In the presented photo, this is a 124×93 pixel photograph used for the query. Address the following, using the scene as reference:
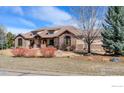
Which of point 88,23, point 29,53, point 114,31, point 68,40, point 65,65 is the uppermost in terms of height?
point 88,23

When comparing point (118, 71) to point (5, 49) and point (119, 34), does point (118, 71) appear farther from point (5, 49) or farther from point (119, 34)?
point (5, 49)

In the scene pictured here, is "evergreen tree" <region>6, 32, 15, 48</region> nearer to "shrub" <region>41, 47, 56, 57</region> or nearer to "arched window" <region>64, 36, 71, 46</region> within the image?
"shrub" <region>41, 47, 56, 57</region>

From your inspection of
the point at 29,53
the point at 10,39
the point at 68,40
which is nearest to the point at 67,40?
the point at 68,40

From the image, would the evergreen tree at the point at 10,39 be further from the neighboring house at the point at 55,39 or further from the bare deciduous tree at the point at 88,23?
the bare deciduous tree at the point at 88,23

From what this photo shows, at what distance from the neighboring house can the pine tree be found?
0.54 ft

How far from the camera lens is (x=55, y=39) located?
25.4 feet

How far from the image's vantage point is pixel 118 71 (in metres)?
7.62

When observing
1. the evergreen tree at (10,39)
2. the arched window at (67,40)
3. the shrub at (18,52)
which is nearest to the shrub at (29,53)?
the shrub at (18,52)

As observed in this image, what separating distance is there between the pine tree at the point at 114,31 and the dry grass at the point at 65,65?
31 cm

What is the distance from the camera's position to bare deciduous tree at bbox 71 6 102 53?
762cm

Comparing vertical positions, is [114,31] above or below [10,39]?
above

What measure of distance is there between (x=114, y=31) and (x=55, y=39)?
3.75ft

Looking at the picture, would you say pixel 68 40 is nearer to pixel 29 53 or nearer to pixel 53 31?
pixel 53 31
